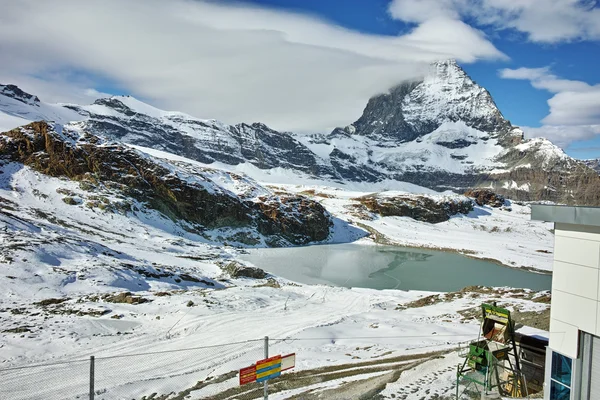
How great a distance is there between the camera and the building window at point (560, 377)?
8914 mm

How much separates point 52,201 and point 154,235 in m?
15.9

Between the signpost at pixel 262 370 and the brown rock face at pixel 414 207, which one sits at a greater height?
the brown rock face at pixel 414 207

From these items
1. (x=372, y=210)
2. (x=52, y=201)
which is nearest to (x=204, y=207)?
(x=52, y=201)

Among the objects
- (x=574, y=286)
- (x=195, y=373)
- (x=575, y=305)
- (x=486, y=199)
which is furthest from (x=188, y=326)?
(x=486, y=199)

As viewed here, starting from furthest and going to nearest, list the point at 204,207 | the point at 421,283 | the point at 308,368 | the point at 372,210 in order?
the point at 372,210 → the point at 204,207 → the point at 421,283 → the point at 308,368

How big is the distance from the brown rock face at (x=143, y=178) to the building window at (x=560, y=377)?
6682 cm

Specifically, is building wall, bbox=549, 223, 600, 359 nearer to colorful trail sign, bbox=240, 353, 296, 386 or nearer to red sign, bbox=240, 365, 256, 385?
colorful trail sign, bbox=240, 353, 296, 386

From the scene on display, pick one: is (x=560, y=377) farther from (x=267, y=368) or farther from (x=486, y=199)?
(x=486, y=199)

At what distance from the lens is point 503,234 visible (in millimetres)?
102750

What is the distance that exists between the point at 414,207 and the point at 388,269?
64.0m

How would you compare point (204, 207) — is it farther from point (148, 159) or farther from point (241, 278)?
point (241, 278)

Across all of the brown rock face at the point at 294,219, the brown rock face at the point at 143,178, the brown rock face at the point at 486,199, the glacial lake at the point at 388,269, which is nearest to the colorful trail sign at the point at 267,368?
the glacial lake at the point at 388,269

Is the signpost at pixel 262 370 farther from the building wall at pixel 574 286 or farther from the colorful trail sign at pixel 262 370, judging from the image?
the building wall at pixel 574 286

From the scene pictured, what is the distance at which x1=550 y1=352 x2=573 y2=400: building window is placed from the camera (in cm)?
891
